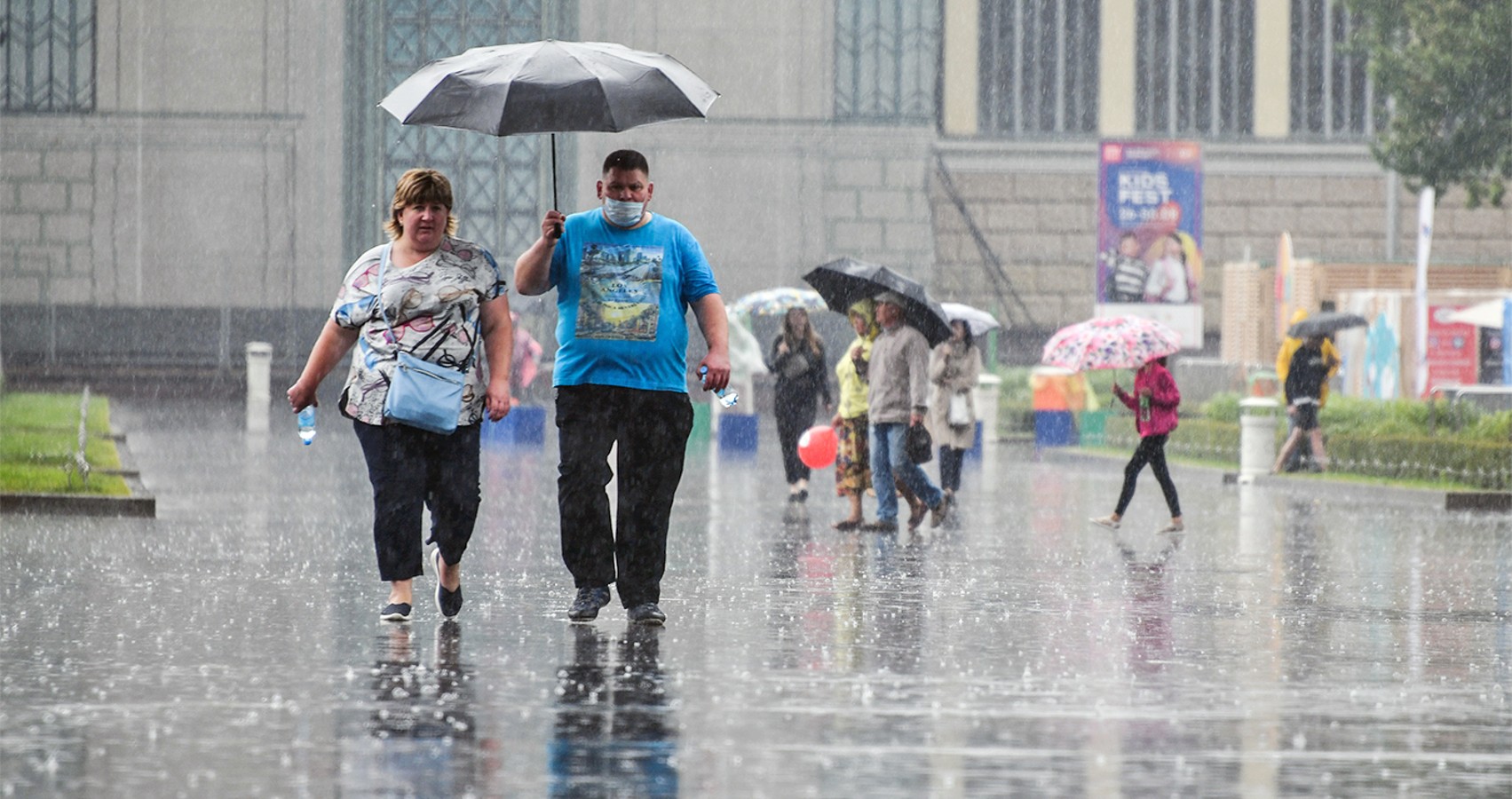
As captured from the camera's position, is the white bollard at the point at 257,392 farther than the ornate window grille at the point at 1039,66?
No

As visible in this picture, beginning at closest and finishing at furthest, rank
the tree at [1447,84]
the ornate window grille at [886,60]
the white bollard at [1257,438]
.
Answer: the white bollard at [1257,438] < the tree at [1447,84] < the ornate window grille at [886,60]

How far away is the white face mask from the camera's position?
9.17 meters

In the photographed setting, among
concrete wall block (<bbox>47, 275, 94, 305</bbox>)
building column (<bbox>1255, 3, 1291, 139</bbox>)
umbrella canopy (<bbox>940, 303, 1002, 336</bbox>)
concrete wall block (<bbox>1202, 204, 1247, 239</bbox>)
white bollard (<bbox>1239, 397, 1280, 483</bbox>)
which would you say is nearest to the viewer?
umbrella canopy (<bbox>940, 303, 1002, 336</bbox>)

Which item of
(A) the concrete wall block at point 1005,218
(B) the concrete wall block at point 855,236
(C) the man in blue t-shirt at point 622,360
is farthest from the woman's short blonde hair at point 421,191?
(A) the concrete wall block at point 1005,218

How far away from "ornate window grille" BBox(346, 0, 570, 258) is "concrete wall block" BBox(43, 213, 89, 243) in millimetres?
4329

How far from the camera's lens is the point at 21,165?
133ft

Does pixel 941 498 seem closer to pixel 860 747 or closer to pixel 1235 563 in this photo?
pixel 1235 563

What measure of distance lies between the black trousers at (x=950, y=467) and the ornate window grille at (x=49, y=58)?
25.3 meters

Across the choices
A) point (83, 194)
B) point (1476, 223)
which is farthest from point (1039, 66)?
point (83, 194)

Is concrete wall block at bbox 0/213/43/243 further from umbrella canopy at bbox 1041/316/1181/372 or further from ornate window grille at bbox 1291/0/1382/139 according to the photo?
umbrella canopy at bbox 1041/316/1181/372

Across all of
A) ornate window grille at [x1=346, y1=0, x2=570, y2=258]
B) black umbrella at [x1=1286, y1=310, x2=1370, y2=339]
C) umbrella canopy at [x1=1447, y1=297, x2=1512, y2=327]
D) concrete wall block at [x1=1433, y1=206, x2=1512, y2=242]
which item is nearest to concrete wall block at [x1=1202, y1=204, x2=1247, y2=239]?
concrete wall block at [x1=1433, y1=206, x2=1512, y2=242]

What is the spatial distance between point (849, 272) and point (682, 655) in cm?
714

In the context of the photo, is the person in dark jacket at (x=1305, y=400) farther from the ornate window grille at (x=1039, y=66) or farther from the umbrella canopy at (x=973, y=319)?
the ornate window grille at (x=1039, y=66)

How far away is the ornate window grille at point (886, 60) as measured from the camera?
41.8 m
